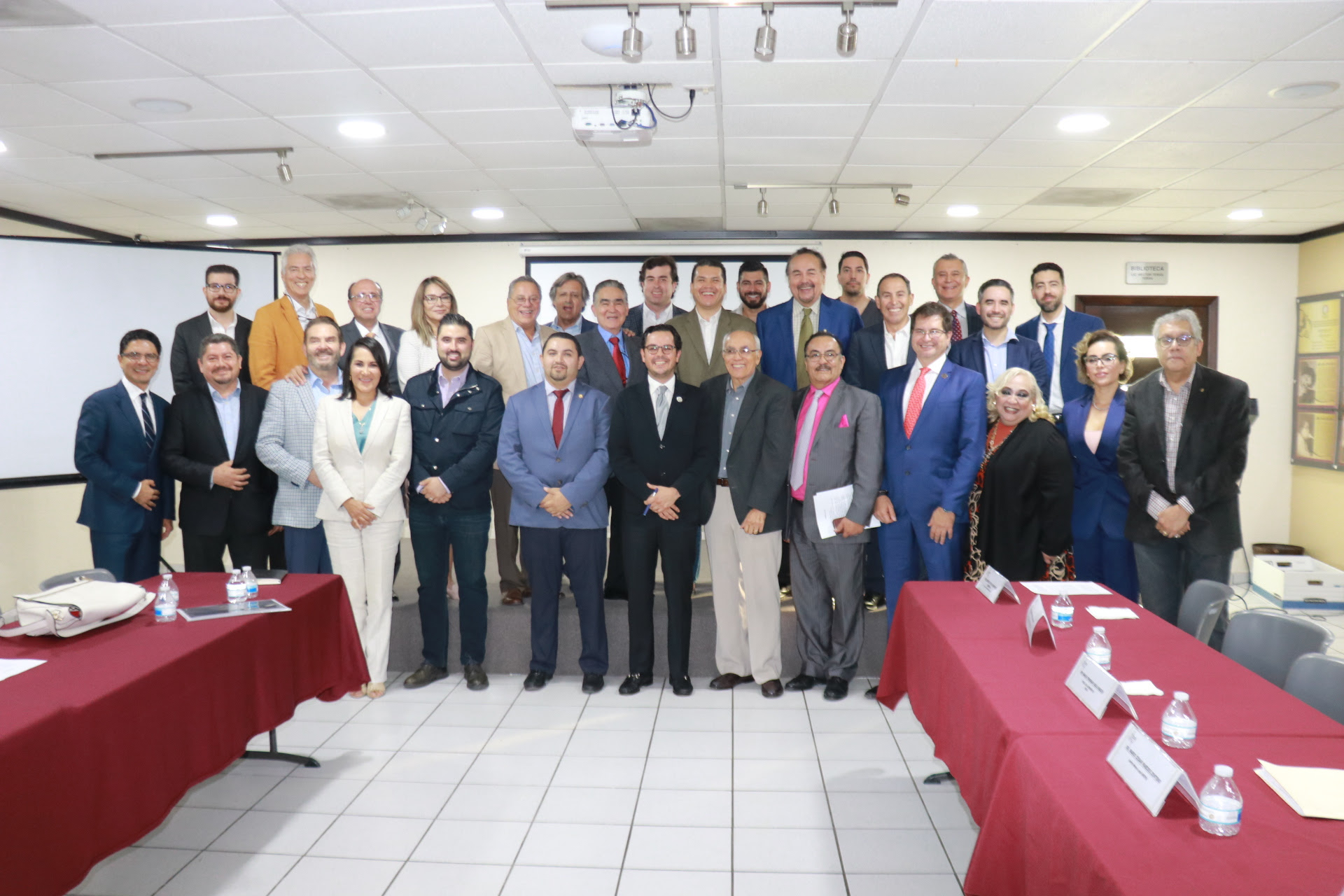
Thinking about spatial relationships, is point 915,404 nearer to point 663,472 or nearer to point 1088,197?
point 663,472

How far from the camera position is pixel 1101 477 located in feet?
12.7

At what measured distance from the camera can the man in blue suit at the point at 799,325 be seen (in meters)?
4.45

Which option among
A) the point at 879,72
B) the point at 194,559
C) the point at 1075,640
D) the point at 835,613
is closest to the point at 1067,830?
the point at 1075,640

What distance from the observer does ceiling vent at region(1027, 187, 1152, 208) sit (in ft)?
20.3

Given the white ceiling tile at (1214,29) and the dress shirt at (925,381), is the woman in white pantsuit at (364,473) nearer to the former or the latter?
the dress shirt at (925,381)

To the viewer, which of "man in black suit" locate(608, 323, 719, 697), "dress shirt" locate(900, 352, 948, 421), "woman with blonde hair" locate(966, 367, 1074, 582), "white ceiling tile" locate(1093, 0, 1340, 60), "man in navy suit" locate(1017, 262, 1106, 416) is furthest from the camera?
"man in navy suit" locate(1017, 262, 1106, 416)

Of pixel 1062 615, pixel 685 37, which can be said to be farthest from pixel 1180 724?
pixel 685 37

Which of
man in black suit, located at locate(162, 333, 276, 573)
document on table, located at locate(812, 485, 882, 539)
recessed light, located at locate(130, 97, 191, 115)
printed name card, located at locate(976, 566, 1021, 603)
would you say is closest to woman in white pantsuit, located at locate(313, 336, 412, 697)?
man in black suit, located at locate(162, 333, 276, 573)

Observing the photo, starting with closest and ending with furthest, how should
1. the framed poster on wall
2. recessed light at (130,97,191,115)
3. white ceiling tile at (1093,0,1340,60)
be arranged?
white ceiling tile at (1093,0,1340,60)
recessed light at (130,97,191,115)
the framed poster on wall

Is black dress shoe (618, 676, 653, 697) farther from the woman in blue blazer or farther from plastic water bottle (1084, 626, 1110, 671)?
plastic water bottle (1084, 626, 1110, 671)

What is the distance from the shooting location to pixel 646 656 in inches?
162

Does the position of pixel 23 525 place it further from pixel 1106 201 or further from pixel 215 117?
pixel 1106 201

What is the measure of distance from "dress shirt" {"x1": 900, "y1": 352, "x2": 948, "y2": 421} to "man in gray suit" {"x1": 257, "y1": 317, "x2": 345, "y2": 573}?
8.89ft

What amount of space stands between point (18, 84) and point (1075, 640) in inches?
206
